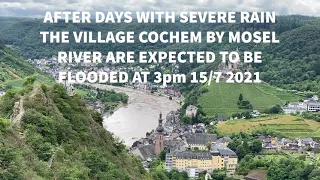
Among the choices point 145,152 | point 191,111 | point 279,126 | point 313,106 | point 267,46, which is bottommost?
point 145,152

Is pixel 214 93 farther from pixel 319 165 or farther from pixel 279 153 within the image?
pixel 319 165

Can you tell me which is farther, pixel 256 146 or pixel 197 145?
pixel 197 145

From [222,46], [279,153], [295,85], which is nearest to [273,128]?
[279,153]

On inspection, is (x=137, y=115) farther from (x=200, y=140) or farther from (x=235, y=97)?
(x=200, y=140)

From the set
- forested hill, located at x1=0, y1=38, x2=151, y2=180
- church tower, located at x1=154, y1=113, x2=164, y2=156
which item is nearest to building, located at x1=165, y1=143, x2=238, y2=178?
church tower, located at x1=154, y1=113, x2=164, y2=156

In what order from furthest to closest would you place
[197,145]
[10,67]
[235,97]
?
[10,67]
[235,97]
[197,145]

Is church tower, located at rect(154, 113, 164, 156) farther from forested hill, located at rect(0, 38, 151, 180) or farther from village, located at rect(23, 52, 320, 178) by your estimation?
forested hill, located at rect(0, 38, 151, 180)

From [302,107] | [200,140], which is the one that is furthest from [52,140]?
[302,107]
